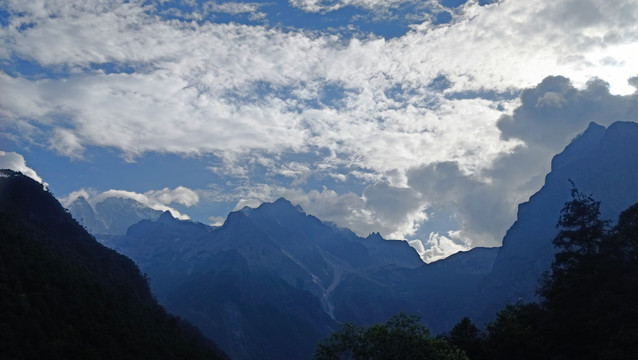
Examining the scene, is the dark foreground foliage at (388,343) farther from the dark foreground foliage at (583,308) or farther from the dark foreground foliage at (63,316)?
the dark foreground foliage at (63,316)

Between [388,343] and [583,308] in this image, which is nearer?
[388,343]

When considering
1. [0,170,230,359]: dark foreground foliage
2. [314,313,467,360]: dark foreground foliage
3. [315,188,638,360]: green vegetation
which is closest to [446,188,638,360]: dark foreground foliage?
[315,188,638,360]: green vegetation

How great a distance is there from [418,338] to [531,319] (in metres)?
45.0

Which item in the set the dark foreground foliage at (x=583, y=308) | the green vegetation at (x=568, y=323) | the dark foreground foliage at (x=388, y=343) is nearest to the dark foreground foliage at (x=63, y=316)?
the dark foreground foliage at (x=388, y=343)

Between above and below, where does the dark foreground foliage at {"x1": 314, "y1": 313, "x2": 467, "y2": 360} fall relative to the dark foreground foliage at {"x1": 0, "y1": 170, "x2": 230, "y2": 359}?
below

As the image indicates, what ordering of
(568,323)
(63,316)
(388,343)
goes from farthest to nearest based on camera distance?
(63,316) → (568,323) → (388,343)

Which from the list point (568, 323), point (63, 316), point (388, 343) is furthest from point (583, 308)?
point (63, 316)

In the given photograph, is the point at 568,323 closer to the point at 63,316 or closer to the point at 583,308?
the point at 583,308

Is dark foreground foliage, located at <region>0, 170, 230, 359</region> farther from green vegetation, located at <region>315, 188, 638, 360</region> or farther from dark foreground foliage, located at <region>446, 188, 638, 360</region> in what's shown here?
dark foreground foliage, located at <region>446, 188, 638, 360</region>

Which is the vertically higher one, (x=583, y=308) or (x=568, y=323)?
(x=583, y=308)

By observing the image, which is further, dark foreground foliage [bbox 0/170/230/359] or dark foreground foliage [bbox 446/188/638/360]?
dark foreground foliage [bbox 446/188/638/360]

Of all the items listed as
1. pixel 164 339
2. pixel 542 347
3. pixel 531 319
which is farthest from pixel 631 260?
pixel 164 339

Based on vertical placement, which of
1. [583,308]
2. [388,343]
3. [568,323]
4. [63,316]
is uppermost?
[63,316]

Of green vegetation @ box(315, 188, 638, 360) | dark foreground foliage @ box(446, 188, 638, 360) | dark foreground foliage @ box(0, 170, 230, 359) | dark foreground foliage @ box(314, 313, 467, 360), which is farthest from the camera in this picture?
dark foreground foliage @ box(446, 188, 638, 360)
